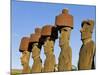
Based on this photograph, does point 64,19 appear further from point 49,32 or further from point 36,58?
point 36,58

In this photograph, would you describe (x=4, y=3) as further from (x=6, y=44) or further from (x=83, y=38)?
(x=83, y=38)

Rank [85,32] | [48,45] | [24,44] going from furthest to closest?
[85,32]
[48,45]
[24,44]

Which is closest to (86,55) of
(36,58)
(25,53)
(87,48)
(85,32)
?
(87,48)

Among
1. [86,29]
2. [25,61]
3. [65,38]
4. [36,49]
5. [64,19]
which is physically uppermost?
[64,19]

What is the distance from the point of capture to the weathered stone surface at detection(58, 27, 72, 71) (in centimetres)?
274

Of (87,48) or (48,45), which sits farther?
(87,48)

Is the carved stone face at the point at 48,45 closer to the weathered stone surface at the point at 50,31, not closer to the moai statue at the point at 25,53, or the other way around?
the weathered stone surface at the point at 50,31

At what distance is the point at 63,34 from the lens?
2752 mm

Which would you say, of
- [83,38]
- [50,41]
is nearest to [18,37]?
[50,41]

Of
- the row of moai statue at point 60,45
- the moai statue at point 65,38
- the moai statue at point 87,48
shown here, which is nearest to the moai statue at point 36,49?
the row of moai statue at point 60,45

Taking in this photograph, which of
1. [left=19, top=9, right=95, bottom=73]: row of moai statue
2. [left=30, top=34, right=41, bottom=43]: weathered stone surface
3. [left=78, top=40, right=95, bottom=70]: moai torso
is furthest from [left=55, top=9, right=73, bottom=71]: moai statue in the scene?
[left=30, top=34, right=41, bottom=43]: weathered stone surface

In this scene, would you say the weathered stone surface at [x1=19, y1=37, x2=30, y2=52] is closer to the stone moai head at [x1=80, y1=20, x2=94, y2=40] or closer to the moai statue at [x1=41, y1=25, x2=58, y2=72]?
the moai statue at [x1=41, y1=25, x2=58, y2=72]

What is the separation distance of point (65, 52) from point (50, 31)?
0.28 m

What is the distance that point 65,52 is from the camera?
2762 mm
